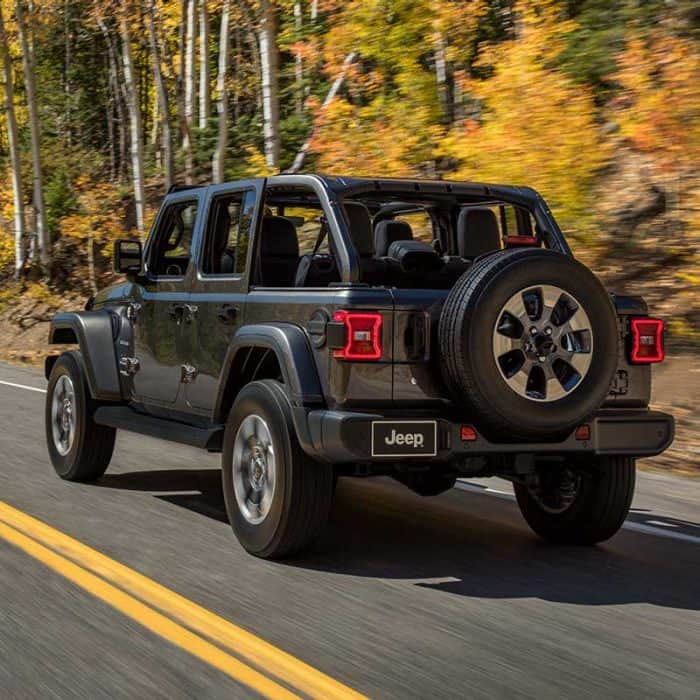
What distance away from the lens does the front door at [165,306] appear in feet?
25.1

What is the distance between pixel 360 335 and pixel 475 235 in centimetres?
166

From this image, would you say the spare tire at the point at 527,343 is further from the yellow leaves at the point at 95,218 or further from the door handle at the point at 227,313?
the yellow leaves at the point at 95,218

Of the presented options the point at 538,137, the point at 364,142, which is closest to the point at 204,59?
the point at 364,142

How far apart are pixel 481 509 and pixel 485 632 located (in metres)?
3.05

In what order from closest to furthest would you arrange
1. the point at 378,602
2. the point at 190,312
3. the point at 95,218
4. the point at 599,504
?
the point at 378,602
the point at 599,504
the point at 190,312
the point at 95,218

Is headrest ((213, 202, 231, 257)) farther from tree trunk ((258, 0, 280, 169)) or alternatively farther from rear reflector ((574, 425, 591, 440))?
tree trunk ((258, 0, 280, 169))

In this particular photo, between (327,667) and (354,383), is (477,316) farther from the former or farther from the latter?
(327,667)

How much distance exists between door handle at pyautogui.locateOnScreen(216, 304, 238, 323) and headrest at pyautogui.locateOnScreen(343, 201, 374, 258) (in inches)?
29.5

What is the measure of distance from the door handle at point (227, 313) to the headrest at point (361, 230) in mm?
751

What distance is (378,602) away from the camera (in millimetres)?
5527

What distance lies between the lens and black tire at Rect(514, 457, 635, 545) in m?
6.70

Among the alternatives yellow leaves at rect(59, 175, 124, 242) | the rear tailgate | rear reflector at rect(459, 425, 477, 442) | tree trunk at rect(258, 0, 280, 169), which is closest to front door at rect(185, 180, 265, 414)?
the rear tailgate

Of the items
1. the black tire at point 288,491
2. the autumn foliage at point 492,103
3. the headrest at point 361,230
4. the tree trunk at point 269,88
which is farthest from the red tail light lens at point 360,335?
the tree trunk at point 269,88

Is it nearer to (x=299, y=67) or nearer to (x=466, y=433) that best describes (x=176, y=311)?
(x=466, y=433)
